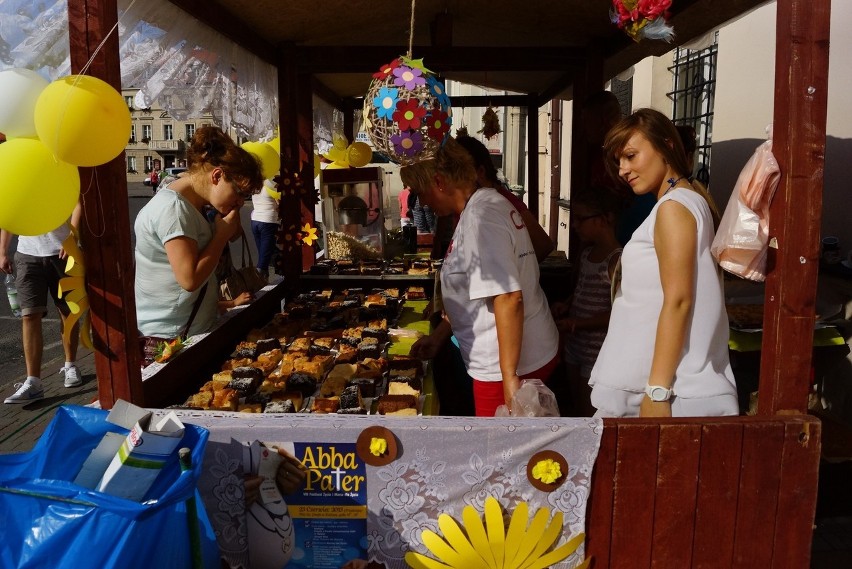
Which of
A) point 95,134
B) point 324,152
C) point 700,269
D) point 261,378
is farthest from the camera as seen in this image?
point 324,152

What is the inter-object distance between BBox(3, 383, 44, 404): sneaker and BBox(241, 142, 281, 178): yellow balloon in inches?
103

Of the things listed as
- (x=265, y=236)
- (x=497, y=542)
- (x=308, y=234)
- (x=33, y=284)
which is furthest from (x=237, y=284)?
(x=265, y=236)

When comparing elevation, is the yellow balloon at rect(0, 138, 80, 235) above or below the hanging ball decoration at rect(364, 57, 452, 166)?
below

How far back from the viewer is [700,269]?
2.07 meters

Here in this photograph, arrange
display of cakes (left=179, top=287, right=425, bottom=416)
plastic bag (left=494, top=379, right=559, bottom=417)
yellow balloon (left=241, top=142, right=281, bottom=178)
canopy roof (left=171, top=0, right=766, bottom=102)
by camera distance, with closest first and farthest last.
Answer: plastic bag (left=494, top=379, right=559, bottom=417) → display of cakes (left=179, top=287, right=425, bottom=416) → canopy roof (left=171, top=0, right=766, bottom=102) → yellow balloon (left=241, top=142, right=281, bottom=178)

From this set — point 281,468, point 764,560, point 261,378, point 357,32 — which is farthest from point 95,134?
point 357,32

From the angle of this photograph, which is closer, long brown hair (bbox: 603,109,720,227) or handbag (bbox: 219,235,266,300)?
long brown hair (bbox: 603,109,720,227)

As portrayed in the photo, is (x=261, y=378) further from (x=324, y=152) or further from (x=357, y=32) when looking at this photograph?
(x=324, y=152)

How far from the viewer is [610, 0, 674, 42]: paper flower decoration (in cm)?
208

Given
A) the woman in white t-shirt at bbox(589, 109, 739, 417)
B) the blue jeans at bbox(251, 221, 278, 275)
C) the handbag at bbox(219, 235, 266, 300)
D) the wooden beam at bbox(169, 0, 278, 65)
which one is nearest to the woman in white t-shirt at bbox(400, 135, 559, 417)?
the woman in white t-shirt at bbox(589, 109, 739, 417)

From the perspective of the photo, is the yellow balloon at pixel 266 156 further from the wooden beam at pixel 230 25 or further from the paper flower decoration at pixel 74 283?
the paper flower decoration at pixel 74 283

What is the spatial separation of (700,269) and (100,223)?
6.37 feet

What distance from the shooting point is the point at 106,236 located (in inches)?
86.8

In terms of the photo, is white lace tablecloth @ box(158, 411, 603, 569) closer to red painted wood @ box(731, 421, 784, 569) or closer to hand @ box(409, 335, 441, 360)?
red painted wood @ box(731, 421, 784, 569)
